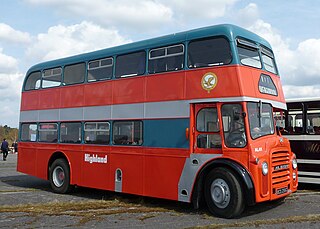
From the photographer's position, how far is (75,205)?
1029 cm

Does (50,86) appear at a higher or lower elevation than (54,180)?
higher

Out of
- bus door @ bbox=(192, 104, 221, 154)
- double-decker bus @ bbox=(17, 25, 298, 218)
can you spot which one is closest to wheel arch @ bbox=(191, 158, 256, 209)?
double-decker bus @ bbox=(17, 25, 298, 218)

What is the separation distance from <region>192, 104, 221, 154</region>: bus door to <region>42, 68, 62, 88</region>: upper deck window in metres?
5.65

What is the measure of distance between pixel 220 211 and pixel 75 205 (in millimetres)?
3841

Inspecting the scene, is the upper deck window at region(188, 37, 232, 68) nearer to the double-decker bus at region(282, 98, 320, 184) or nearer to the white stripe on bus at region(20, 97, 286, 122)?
the white stripe on bus at region(20, 97, 286, 122)

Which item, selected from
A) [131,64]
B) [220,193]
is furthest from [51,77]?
[220,193]

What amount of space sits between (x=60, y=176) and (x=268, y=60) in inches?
284

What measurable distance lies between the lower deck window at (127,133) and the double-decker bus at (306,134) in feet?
15.1

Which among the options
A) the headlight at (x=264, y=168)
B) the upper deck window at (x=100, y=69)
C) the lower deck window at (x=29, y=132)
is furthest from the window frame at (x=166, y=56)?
the lower deck window at (x=29, y=132)

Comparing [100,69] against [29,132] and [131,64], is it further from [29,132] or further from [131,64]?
[29,132]

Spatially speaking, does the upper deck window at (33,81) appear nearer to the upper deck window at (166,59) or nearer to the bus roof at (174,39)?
the bus roof at (174,39)

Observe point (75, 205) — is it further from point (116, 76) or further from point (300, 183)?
point (300, 183)

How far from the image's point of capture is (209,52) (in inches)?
356

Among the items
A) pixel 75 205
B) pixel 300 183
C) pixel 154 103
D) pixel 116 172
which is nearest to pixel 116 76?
pixel 154 103
